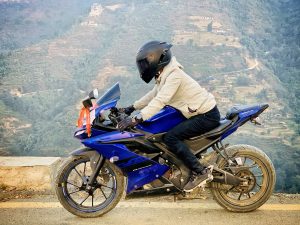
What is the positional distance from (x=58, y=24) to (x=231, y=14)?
48399mm

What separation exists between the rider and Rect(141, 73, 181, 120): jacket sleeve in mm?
10

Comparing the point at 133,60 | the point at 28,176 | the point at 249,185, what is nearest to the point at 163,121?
the point at 249,185

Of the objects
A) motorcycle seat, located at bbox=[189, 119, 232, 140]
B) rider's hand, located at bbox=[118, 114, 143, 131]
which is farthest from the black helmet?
motorcycle seat, located at bbox=[189, 119, 232, 140]

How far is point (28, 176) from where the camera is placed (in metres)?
5.38

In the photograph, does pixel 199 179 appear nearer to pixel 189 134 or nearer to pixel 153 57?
pixel 189 134

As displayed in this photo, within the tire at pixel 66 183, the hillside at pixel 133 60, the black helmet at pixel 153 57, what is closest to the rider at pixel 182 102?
the black helmet at pixel 153 57

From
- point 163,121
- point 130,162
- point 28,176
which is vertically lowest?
point 28,176

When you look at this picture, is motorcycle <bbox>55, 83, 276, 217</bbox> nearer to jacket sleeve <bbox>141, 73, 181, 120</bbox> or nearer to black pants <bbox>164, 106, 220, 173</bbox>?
black pants <bbox>164, 106, 220, 173</bbox>

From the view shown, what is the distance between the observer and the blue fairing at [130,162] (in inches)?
163

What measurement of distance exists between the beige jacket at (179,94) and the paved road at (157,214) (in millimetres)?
1140

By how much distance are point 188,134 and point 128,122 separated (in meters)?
0.69

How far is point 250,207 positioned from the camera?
4.40m

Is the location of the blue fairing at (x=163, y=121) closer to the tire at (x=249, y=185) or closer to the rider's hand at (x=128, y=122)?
the rider's hand at (x=128, y=122)

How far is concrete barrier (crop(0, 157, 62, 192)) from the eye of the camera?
17.6 feet
